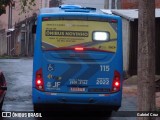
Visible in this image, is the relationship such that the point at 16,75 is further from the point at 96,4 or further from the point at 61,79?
the point at 96,4

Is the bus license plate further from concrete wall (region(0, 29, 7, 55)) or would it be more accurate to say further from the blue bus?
concrete wall (region(0, 29, 7, 55))

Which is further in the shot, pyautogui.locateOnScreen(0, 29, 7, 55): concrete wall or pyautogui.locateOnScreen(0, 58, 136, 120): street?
pyautogui.locateOnScreen(0, 29, 7, 55): concrete wall

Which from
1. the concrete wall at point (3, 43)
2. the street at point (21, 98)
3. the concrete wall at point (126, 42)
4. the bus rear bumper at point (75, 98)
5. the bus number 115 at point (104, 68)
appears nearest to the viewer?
the bus rear bumper at point (75, 98)

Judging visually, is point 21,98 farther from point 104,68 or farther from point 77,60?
point 104,68

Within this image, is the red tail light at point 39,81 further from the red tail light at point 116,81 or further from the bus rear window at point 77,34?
the red tail light at point 116,81

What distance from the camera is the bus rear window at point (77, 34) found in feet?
34.7

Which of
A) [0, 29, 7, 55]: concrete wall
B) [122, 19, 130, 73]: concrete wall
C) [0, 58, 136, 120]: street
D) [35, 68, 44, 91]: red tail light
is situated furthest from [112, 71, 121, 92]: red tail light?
[0, 29, 7, 55]: concrete wall

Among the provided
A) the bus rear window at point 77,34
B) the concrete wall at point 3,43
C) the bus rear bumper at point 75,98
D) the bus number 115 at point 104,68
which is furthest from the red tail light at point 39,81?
the concrete wall at point 3,43

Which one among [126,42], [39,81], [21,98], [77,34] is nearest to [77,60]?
[77,34]

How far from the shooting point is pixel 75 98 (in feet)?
34.7

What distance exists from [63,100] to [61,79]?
1.55ft

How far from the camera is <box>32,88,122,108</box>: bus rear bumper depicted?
10508mm

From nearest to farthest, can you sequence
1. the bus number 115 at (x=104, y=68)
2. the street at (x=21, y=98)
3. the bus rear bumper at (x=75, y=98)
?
the bus rear bumper at (x=75, y=98)
the bus number 115 at (x=104, y=68)
the street at (x=21, y=98)

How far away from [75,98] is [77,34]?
57.2 inches
